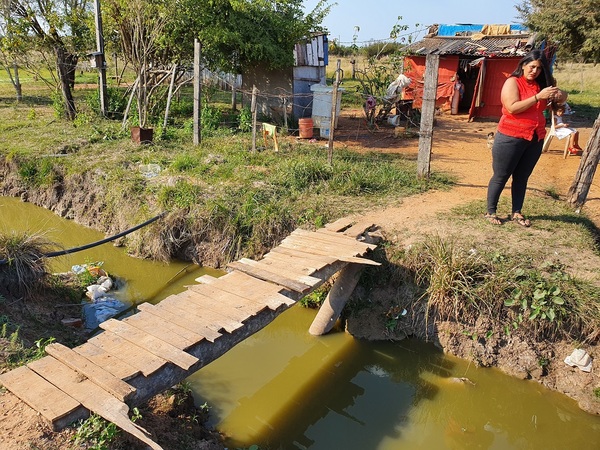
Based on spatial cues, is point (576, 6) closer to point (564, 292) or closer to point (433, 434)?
point (564, 292)

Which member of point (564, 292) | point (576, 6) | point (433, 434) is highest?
point (576, 6)

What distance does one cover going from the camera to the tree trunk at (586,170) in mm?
5906

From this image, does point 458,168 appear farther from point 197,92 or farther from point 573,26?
point 573,26

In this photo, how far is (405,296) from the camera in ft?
16.4

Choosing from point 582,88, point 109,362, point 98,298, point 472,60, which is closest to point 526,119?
point 109,362

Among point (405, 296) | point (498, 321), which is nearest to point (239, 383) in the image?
point (405, 296)

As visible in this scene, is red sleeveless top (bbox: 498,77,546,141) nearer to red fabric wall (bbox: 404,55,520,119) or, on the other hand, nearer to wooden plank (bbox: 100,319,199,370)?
wooden plank (bbox: 100,319,199,370)

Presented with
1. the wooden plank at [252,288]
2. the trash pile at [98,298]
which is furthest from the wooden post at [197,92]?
the wooden plank at [252,288]

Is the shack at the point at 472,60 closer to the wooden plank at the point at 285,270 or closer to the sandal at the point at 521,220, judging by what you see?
the sandal at the point at 521,220

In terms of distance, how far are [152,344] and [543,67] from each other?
4.33 m

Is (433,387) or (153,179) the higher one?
(153,179)

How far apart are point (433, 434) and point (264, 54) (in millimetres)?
8419

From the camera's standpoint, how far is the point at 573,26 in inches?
615

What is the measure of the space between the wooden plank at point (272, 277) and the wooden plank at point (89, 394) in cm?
160
